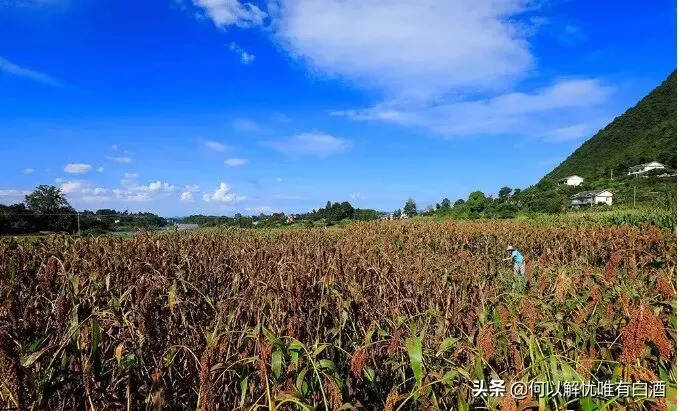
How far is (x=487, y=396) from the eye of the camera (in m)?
1.56

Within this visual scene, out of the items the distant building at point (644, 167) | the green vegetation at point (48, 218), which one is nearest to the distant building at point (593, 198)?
the distant building at point (644, 167)

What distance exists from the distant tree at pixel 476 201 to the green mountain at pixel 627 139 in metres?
46.5

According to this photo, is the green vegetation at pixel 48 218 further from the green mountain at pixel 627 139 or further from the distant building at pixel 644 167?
the green mountain at pixel 627 139

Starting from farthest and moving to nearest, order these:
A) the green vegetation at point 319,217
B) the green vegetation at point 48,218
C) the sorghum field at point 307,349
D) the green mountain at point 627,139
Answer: the green mountain at point 627,139 → the green vegetation at point 319,217 → the green vegetation at point 48,218 → the sorghum field at point 307,349

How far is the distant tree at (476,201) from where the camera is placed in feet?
130

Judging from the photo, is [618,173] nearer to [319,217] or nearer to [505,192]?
[505,192]

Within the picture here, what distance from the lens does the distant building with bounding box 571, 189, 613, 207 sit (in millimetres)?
45312

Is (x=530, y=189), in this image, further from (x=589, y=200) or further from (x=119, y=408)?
(x=119, y=408)

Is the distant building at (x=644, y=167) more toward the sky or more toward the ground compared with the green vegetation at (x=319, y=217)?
more toward the sky

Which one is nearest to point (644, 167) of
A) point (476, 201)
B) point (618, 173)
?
point (618, 173)

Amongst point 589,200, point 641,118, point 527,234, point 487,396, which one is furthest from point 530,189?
point 641,118

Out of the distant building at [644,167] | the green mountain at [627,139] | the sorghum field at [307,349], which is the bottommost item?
the sorghum field at [307,349]

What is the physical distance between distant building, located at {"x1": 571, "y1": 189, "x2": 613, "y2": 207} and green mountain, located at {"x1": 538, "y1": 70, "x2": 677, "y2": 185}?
31997 mm

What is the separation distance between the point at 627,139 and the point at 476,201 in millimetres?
75752
